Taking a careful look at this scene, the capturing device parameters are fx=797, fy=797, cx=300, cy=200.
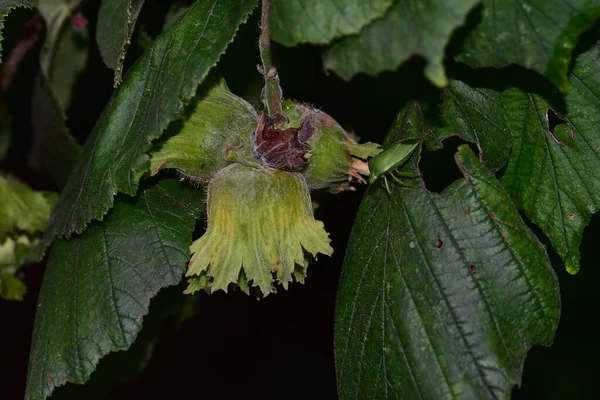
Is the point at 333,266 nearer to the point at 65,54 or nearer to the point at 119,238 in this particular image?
the point at 119,238

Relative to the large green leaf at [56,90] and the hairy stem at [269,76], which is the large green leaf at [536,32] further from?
the large green leaf at [56,90]

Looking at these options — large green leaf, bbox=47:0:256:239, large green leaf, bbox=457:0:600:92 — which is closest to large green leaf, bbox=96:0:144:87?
large green leaf, bbox=47:0:256:239

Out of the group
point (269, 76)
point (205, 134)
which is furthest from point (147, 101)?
point (269, 76)

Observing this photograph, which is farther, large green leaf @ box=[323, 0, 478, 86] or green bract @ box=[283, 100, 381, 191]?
green bract @ box=[283, 100, 381, 191]

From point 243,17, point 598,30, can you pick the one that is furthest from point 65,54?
point 598,30

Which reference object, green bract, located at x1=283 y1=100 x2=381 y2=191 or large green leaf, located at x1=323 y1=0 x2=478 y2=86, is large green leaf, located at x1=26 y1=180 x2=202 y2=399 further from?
large green leaf, located at x1=323 y1=0 x2=478 y2=86

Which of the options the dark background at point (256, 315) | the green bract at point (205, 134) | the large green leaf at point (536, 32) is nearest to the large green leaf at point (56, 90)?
the dark background at point (256, 315)
